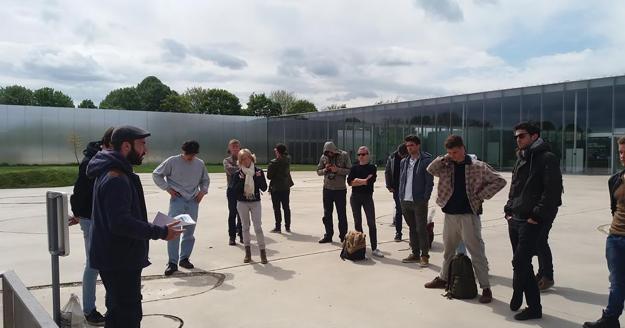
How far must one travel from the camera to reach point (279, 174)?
9.32 metres

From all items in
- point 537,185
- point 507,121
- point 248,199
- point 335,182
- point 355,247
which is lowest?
point 355,247

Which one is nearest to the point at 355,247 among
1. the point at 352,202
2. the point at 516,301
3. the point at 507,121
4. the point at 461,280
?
the point at 352,202

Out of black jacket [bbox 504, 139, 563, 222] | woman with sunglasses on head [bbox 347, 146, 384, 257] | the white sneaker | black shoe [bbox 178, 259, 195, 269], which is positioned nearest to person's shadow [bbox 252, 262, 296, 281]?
black shoe [bbox 178, 259, 195, 269]

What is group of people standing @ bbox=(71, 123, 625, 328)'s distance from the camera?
127 inches

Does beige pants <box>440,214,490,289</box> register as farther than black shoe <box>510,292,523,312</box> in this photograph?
Yes

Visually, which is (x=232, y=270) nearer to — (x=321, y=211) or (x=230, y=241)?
(x=230, y=241)

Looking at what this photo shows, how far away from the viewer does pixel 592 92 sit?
27594mm

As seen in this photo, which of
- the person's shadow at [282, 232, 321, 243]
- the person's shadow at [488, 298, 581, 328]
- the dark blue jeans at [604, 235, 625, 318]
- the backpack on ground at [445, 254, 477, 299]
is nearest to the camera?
the dark blue jeans at [604, 235, 625, 318]

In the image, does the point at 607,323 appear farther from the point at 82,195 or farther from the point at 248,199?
the point at 82,195

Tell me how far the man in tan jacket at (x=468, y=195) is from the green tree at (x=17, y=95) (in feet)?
298

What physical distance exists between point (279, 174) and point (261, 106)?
72.4 meters

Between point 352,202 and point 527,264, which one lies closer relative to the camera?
point 527,264

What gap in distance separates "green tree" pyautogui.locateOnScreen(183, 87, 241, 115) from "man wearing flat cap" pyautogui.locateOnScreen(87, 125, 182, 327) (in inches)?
2996

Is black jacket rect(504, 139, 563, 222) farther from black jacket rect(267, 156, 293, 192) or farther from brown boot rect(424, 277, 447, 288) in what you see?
black jacket rect(267, 156, 293, 192)
